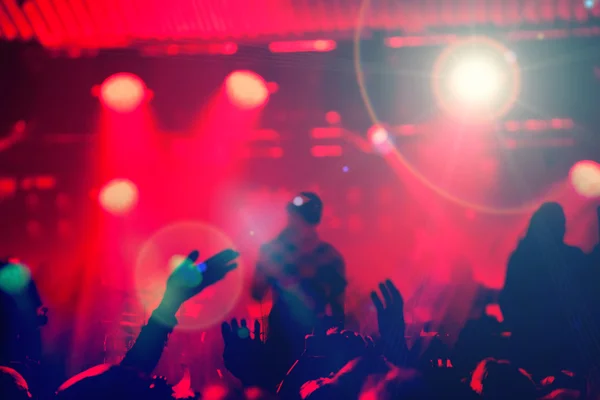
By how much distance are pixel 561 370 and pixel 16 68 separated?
5072 millimetres

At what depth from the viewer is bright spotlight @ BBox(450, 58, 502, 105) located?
453 cm

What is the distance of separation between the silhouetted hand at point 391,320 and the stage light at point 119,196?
435 centimetres

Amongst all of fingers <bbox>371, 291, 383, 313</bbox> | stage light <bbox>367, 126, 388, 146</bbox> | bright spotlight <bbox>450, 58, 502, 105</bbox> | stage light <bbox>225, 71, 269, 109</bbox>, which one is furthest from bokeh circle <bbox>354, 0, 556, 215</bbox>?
fingers <bbox>371, 291, 383, 313</bbox>

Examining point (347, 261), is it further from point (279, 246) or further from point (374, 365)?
point (374, 365)

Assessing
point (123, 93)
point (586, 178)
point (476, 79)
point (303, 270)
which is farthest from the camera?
point (586, 178)

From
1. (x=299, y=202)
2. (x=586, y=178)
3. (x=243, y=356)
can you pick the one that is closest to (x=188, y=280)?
(x=243, y=356)

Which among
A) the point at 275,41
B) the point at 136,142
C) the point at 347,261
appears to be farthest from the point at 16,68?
the point at 347,261

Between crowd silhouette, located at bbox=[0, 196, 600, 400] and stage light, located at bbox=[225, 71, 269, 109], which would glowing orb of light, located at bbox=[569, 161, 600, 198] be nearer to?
crowd silhouette, located at bbox=[0, 196, 600, 400]

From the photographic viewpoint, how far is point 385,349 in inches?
70.2

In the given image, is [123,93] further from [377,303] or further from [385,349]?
[385,349]

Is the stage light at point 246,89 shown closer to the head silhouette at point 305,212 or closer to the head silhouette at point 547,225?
the head silhouette at point 305,212

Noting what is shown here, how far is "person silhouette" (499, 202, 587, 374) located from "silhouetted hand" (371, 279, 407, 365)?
3.19 feet

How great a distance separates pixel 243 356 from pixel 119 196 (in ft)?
14.3

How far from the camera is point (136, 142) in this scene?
5.27 m
